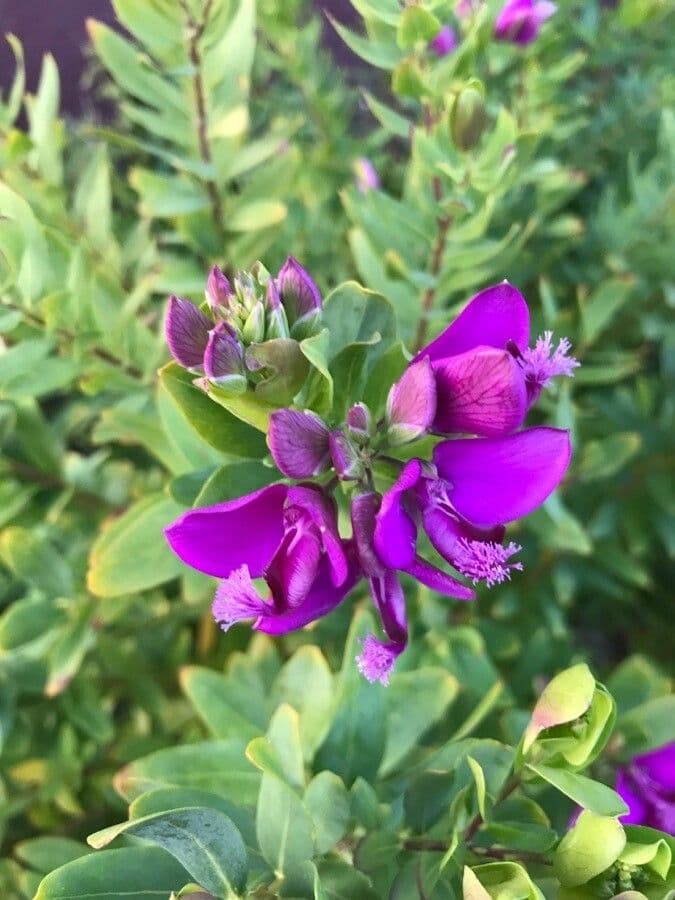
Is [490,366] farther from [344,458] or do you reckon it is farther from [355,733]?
[355,733]

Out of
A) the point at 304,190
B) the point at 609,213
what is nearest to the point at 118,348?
the point at 304,190

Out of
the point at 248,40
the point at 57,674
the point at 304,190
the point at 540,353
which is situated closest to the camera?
the point at 540,353

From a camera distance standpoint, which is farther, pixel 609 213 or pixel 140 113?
pixel 609 213

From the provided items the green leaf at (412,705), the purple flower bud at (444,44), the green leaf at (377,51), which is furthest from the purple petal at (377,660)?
the purple flower bud at (444,44)

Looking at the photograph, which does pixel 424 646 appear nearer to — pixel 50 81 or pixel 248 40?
pixel 248 40

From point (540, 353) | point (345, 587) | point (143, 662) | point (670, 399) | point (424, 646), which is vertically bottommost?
point (143, 662)

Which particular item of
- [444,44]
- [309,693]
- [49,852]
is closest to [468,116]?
[444,44]

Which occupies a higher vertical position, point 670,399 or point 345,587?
point 345,587
